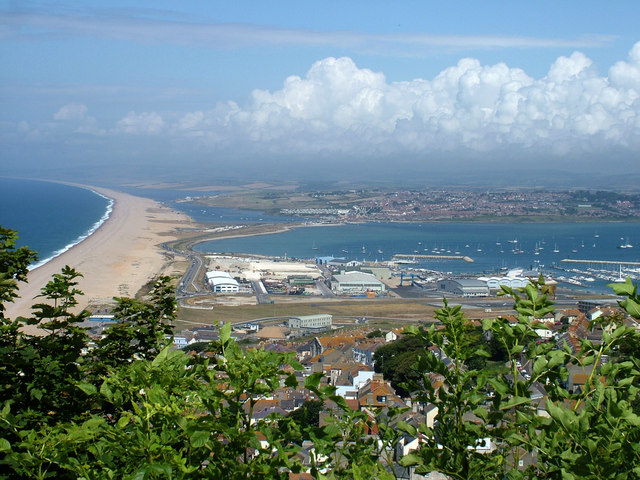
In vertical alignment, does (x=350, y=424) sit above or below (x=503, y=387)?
below

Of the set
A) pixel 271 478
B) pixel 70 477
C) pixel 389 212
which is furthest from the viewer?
pixel 389 212

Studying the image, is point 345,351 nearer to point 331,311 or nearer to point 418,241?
point 331,311

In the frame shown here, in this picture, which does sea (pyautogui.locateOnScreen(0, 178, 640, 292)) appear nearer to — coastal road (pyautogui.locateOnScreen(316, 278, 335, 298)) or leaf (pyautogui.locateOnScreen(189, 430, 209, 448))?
coastal road (pyautogui.locateOnScreen(316, 278, 335, 298))

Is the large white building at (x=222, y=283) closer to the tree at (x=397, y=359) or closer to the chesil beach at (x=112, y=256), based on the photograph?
the chesil beach at (x=112, y=256)

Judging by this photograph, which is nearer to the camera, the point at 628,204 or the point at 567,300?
the point at 567,300

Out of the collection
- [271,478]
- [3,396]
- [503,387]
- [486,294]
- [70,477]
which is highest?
[503,387]

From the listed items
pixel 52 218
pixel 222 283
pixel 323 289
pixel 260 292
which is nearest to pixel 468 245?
pixel 323 289

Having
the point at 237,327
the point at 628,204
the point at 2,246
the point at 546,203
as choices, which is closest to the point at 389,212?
the point at 546,203

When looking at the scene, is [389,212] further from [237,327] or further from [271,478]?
[271,478]

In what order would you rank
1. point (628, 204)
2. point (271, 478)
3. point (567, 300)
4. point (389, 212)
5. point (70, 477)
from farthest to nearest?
point (628, 204) < point (389, 212) < point (567, 300) < point (70, 477) < point (271, 478)
